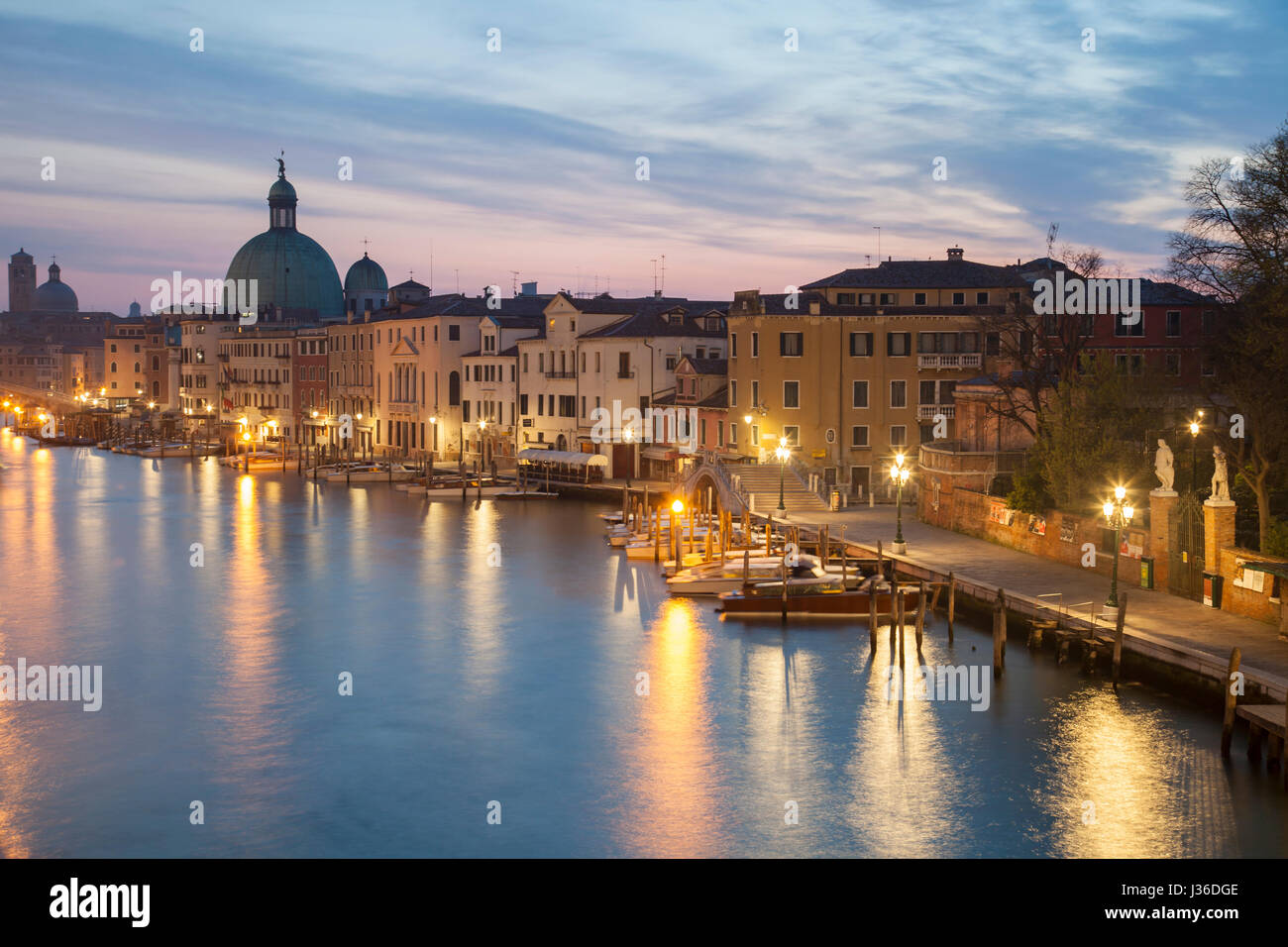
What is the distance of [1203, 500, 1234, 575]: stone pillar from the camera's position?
2812cm

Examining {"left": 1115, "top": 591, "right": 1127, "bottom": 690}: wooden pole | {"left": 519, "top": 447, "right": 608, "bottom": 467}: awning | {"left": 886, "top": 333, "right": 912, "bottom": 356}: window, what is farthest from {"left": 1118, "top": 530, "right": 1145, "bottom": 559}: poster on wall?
{"left": 519, "top": 447, "right": 608, "bottom": 467}: awning

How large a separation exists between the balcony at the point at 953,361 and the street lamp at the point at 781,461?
21.6 ft

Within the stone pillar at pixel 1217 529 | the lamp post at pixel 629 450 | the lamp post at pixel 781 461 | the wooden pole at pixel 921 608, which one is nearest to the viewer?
the stone pillar at pixel 1217 529

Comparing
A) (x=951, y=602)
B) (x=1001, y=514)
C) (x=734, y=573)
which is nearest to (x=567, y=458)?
(x=734, y=573)

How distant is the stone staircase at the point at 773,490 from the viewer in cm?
4875

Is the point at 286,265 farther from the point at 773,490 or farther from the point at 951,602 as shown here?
the point at 951,602

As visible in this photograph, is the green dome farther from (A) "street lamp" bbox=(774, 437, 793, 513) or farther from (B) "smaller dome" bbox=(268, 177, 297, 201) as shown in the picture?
(A) "street lamp" bbox=(774, 437, 793, 513)

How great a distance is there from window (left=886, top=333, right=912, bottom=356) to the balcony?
0.66m

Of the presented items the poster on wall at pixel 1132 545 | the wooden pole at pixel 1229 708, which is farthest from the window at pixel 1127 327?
the wooden pole at pixel 1229 708

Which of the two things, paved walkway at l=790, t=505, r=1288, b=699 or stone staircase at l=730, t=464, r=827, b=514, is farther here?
stone staircase at l=730, t=464, r=827, b=514

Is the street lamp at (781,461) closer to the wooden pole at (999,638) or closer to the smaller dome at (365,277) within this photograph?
the wooden pole at (999,638)

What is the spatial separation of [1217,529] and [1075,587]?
440cm

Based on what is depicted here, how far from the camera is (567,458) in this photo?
68.0 metres
